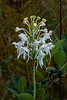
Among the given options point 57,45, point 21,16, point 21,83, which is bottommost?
point 21,83

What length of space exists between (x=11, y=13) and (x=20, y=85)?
1.75ft

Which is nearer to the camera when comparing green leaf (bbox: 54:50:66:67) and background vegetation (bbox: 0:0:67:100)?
green leaf (bbox: 54:50:66:67)

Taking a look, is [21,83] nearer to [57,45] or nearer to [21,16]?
[57,45]

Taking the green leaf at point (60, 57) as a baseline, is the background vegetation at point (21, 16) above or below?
above

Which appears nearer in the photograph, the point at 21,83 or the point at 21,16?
the point at 21,83

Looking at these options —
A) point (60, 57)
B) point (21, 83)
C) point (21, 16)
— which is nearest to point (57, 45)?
point (60, 57)

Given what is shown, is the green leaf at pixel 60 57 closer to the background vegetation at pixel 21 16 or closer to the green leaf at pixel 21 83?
the green leaf at pixel 21 83

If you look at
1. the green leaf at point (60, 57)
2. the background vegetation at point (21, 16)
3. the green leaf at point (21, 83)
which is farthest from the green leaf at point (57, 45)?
the background vegetation at point (21, 16)

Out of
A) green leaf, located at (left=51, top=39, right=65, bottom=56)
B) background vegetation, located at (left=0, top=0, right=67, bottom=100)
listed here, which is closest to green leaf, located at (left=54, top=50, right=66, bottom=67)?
green leaf, located at (left=51, top=39, right=65, bottom=56)

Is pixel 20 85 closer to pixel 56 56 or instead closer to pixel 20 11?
pixel 56 56

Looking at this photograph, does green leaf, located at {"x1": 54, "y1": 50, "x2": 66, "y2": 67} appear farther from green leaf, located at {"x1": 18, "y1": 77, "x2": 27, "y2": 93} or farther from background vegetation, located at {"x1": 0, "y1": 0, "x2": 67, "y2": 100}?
background vegetation, located at {"x1": 0, "y1": 0, "x2": 67, "y2": 100}

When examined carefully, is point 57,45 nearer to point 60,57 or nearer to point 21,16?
point 60,57

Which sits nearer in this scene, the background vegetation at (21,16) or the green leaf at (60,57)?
the green leaf at (60,57)

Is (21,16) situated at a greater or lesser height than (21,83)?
greater
